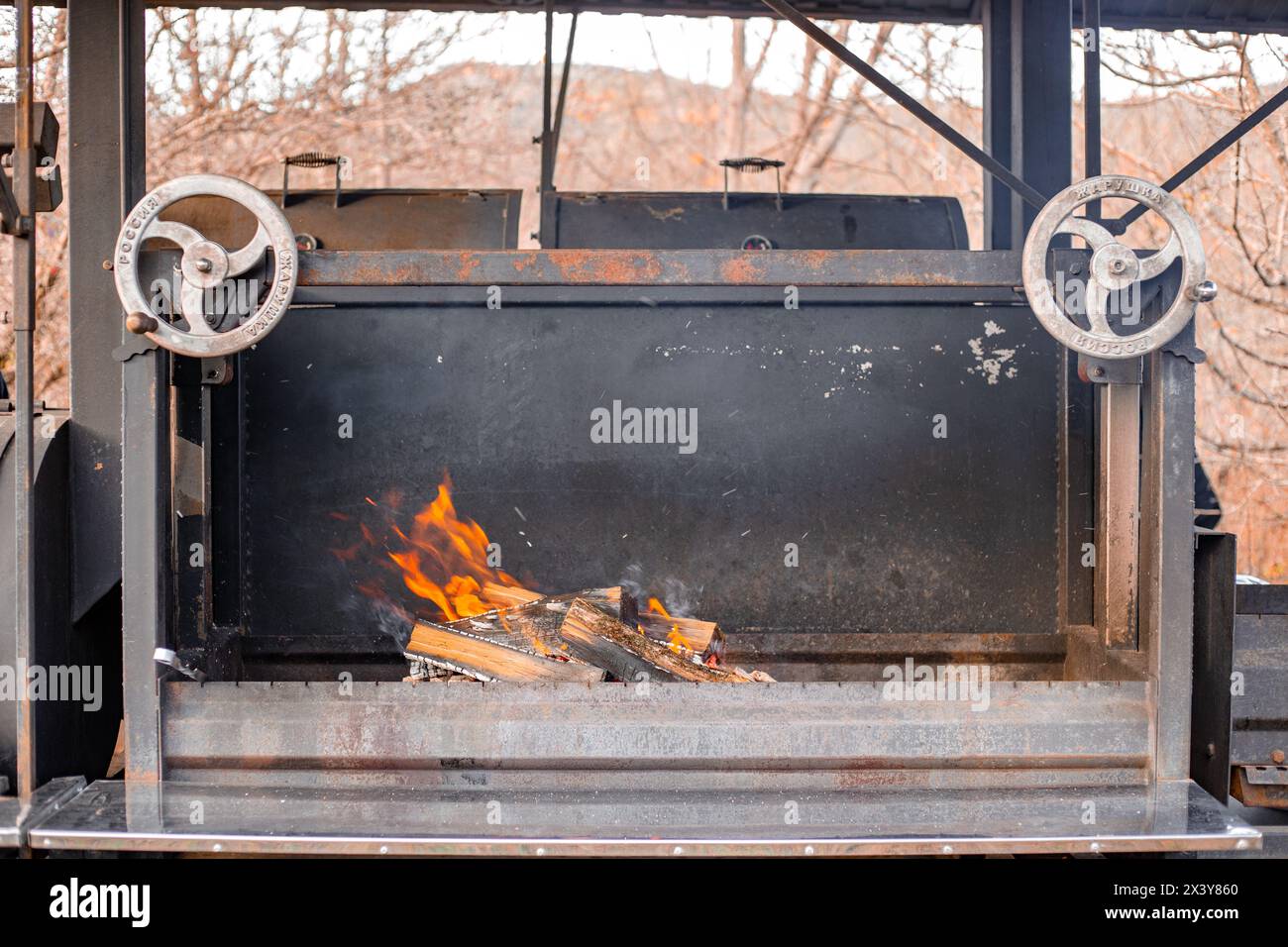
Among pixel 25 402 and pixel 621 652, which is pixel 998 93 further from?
pixel 25 402

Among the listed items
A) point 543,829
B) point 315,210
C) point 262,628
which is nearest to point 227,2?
point 315,210

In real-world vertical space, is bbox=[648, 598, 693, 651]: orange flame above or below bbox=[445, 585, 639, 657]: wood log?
below

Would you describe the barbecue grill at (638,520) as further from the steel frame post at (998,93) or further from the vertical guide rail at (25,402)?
the steel frame post at (998,93)

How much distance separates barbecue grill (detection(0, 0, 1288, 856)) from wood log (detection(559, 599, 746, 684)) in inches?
10.2

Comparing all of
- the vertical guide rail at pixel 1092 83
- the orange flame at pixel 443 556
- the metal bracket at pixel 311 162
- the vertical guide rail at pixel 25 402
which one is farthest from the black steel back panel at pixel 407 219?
the vertical guide rail at pixel 1092 83

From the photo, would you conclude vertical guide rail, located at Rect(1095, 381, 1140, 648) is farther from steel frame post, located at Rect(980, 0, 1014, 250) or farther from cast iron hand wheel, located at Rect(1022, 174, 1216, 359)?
steel frame post, located at Rect(980, 0, 1014, 250)

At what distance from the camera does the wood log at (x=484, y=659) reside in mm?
2656

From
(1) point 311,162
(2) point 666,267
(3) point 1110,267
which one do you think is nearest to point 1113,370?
(3) point 1110,267

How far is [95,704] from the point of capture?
9.57ft

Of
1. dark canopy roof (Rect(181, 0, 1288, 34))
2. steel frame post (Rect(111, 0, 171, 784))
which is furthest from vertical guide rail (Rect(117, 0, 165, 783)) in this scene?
dark canopy roof (Rect(181, 0, 1288, 34))

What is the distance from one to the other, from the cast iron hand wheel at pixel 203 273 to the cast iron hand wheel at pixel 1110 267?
147 cm

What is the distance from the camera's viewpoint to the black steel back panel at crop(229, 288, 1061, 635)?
10.6 feet

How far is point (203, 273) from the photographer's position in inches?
92.9
